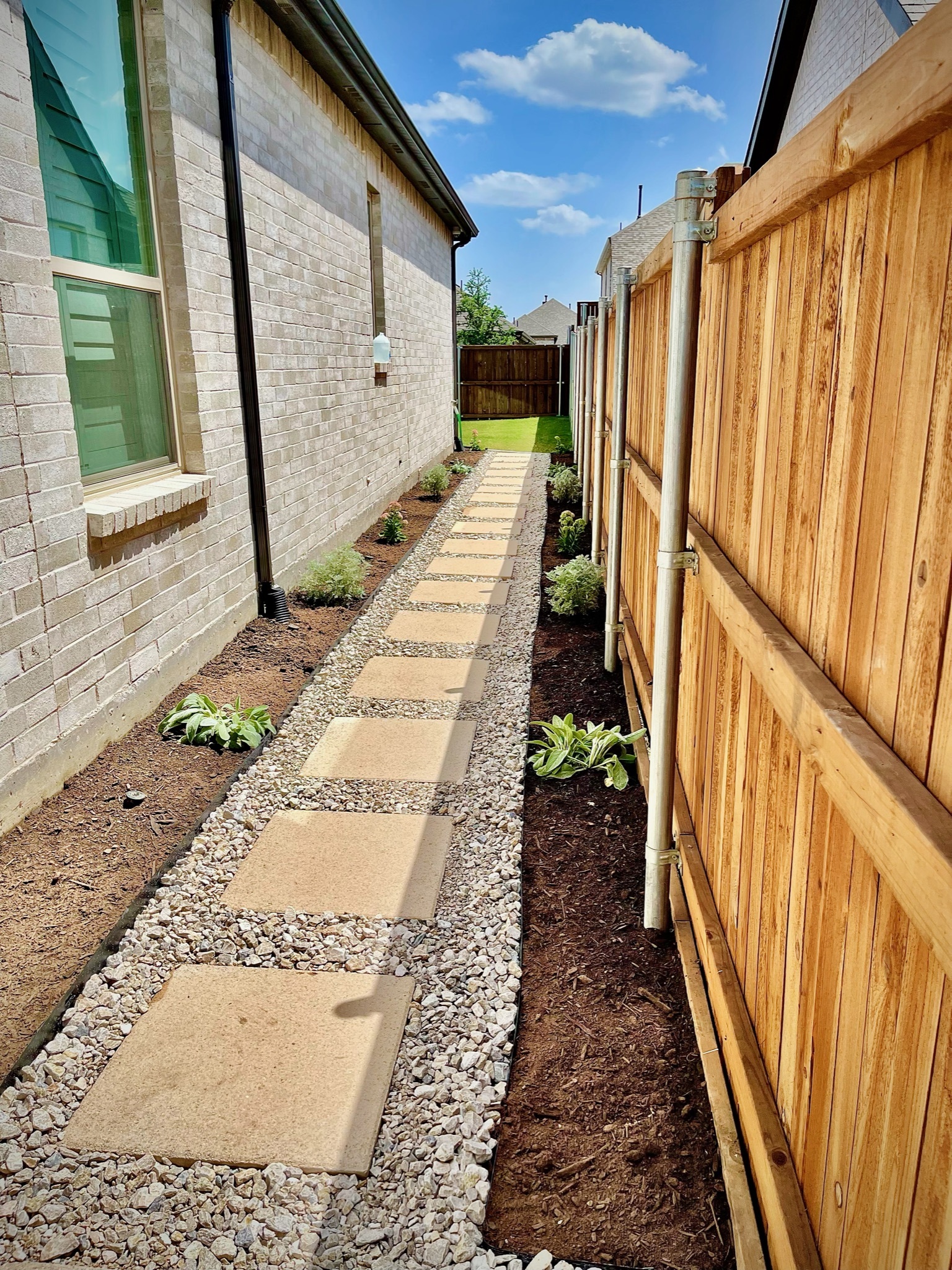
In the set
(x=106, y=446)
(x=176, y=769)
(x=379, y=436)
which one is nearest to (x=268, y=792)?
(x=176, y=769)

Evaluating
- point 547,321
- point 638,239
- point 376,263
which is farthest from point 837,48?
point 547,321

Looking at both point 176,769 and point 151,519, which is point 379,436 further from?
point 176,769

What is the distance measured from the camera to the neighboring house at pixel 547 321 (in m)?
58.5

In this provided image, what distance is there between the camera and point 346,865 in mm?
3129

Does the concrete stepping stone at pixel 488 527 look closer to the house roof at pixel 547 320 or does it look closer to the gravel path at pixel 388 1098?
the gravel path at pixel 388 1098

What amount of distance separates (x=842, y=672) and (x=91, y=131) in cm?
408

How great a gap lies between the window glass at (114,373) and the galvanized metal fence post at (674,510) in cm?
256

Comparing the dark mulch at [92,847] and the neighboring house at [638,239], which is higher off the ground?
the neighboring house at [638,239]

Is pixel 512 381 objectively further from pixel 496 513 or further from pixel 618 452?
pixel 618 452

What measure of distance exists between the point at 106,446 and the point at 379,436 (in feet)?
19.1

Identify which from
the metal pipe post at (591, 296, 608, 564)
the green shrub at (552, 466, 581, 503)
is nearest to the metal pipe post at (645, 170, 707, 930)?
the metal pipe post at (591, 296, 608, 564)

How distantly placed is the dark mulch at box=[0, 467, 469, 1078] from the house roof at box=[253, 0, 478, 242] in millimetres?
4443

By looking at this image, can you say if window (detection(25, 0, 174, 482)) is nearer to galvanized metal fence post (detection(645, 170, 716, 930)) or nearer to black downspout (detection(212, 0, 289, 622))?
black downspout (detection(212, 0, 289, 622))

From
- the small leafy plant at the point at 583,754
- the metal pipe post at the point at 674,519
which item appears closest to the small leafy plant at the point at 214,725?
the small leafy plant at the point at 583,754
